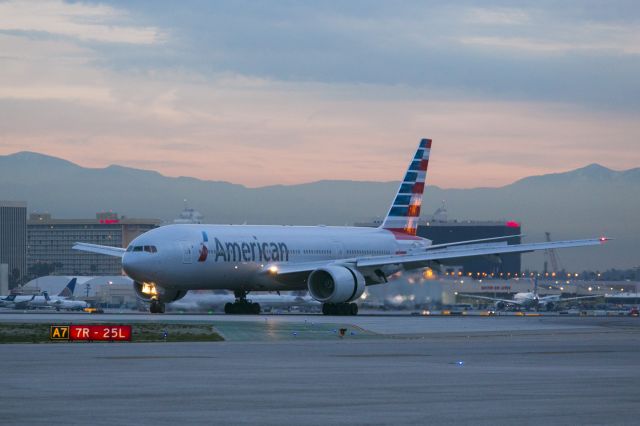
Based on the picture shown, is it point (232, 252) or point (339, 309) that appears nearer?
point (232, 252)

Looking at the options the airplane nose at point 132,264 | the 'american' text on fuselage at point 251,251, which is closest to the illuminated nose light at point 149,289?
the airplane nose at point 132,264

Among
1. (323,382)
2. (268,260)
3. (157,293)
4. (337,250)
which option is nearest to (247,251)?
(268,260)

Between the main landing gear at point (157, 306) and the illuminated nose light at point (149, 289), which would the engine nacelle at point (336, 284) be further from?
the illuminated nose light at point (149, 289)

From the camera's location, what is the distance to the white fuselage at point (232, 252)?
226 ft

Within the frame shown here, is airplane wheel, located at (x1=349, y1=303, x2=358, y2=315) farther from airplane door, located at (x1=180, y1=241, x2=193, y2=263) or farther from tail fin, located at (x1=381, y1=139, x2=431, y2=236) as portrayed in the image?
tail fin, located at (x1=381, y1=139, x2=431, y2=236)

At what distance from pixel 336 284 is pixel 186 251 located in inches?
342

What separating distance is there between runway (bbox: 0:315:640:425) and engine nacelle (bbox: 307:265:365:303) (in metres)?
26.1

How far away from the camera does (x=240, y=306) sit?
250 ft

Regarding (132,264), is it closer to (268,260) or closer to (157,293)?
(157,293)

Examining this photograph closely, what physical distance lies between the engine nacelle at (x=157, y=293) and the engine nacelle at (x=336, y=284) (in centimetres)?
776

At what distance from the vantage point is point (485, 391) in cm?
2470

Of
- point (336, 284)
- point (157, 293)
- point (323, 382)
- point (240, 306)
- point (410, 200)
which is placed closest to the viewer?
point (323, 382)

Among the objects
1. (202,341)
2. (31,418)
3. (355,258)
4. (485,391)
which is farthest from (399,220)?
(31,418)

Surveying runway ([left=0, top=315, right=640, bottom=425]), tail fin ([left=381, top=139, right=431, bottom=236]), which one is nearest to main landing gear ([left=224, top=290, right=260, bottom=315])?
tail fin ([left=381, top=139, right=431, bottom=236])
